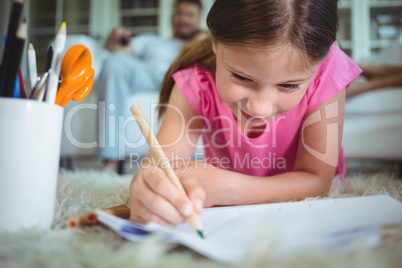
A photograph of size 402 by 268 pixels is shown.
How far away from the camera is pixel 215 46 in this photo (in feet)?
1.80

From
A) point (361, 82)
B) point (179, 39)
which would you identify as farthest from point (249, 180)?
point (179, 39)

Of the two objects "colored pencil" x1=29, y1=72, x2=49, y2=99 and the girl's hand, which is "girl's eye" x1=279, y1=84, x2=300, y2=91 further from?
"colored pencil" x1=29, y1=72, x2=49, y2=99

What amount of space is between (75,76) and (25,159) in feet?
0.36

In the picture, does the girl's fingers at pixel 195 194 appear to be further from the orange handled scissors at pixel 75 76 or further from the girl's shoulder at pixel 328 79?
the girl's shoulder at pixel 328 79

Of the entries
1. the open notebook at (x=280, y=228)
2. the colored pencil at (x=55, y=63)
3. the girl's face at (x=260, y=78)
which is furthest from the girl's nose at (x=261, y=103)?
the colored pencil at (x=55, y=63)

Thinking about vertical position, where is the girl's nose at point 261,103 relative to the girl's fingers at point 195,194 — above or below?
above

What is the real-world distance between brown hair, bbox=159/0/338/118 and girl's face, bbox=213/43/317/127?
14 millimetres

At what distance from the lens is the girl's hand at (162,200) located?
0.32 metres

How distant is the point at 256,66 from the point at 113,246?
11.4 inches

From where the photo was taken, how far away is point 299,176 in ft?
1.75

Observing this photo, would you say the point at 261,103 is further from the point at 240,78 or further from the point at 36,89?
the point at 36,89

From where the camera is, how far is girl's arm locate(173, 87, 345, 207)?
45cm

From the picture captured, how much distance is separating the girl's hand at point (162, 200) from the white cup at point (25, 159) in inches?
3.8

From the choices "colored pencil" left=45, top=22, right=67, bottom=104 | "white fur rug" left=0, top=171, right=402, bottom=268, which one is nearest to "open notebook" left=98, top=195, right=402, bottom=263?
"white fur rug" left=0, top=171, right=402, bottom=268
